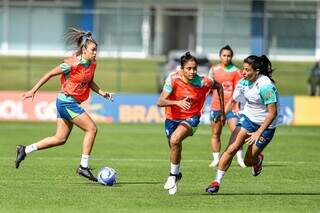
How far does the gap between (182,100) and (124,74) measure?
98.9 ft

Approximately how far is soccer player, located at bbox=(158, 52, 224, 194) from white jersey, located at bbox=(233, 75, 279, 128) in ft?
1.89

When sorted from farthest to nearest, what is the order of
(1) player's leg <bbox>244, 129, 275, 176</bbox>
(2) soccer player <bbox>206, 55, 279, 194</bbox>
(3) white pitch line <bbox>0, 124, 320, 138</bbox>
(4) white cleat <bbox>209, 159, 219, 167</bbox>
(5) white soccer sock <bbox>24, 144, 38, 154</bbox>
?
(3) white pitch line <bbox>0, 124, 320, 138</bbox>, (4) white cleat <bbox>209, 159, 219, 167</bbox>, (5) white soccer sock <bbox>24, 144, 38, 154</bbox>, (1) player's leg <bbox>244, 129, 275, 176</bbox>, (2) soccer player <bbox>206, 55, 279, 194</bbox>

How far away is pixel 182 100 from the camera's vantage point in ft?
45.1

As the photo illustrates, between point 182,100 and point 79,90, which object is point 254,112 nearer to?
point 182,100

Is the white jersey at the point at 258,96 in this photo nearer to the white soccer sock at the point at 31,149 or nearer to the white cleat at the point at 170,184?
the white cleat at the point at 170,184

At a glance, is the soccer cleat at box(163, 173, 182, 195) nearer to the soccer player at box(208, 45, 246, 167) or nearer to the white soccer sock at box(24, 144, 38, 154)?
the white soccer sock at box(24, 144, 38, 154)

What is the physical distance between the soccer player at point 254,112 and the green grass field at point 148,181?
0.54 meters

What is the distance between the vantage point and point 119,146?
73.6 feet

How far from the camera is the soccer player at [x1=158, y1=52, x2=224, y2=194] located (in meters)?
13.9

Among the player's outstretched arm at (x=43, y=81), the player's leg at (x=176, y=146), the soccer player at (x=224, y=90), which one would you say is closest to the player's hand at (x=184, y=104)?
the player's leg at (x=176, y=146)

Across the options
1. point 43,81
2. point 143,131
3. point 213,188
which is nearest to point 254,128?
point 213,188

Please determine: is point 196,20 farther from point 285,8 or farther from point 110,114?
point 110,114

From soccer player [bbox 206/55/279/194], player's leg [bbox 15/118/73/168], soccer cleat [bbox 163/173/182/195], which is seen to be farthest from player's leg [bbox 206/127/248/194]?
player's leg [bbox 15/118/73/168]

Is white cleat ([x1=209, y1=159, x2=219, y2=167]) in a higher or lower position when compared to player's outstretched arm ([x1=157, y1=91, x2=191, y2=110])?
lower
